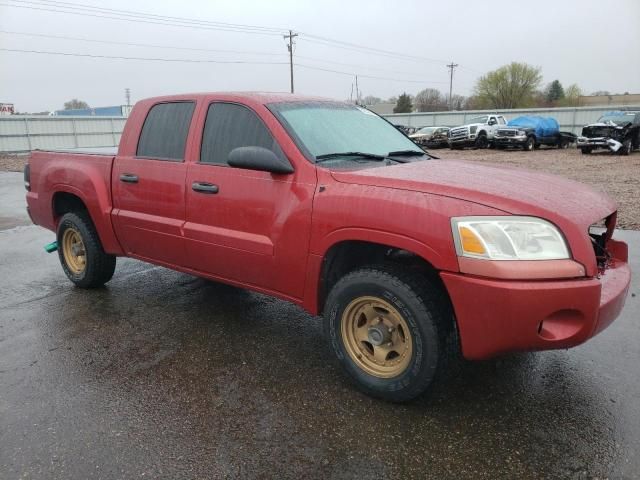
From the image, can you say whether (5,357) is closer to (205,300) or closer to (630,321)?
(205,300)

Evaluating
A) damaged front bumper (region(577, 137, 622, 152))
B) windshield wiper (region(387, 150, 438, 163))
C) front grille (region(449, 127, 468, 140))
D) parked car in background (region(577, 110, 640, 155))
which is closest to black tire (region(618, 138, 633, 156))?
parked car in background (region(577, 110, 640, 155))

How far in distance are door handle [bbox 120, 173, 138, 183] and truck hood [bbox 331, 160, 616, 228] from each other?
2016 millimetres

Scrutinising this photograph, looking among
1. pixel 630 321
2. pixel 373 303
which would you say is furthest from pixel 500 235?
pixel 630 321

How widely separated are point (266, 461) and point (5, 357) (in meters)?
2.34

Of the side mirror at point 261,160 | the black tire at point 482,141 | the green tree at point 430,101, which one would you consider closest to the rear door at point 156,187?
the side mirror at point 261,160

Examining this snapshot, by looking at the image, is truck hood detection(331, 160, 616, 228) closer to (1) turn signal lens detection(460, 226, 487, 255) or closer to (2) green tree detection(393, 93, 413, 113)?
(1) turn signal lens detection(460, 226, 487, 255)

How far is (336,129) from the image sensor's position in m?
3.67

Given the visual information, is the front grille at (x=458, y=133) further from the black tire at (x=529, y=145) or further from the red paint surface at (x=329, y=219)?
the red paint surface at (x=329, y=219)

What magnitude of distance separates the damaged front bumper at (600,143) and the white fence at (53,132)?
22.9 meters

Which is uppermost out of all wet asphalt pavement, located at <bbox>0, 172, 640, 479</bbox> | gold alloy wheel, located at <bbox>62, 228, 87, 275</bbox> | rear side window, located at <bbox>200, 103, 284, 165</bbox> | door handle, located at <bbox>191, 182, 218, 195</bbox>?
rear side window, located at <bbox>200, 103, 284, 165</bbox>

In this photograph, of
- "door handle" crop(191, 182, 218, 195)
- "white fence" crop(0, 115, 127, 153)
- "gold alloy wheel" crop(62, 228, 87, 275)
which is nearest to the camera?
"door handle" crop(191, 182, 218, 195)

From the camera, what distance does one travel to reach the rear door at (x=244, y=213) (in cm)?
321

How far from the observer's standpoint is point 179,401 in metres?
3.02

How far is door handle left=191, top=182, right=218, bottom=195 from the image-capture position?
3641mm
